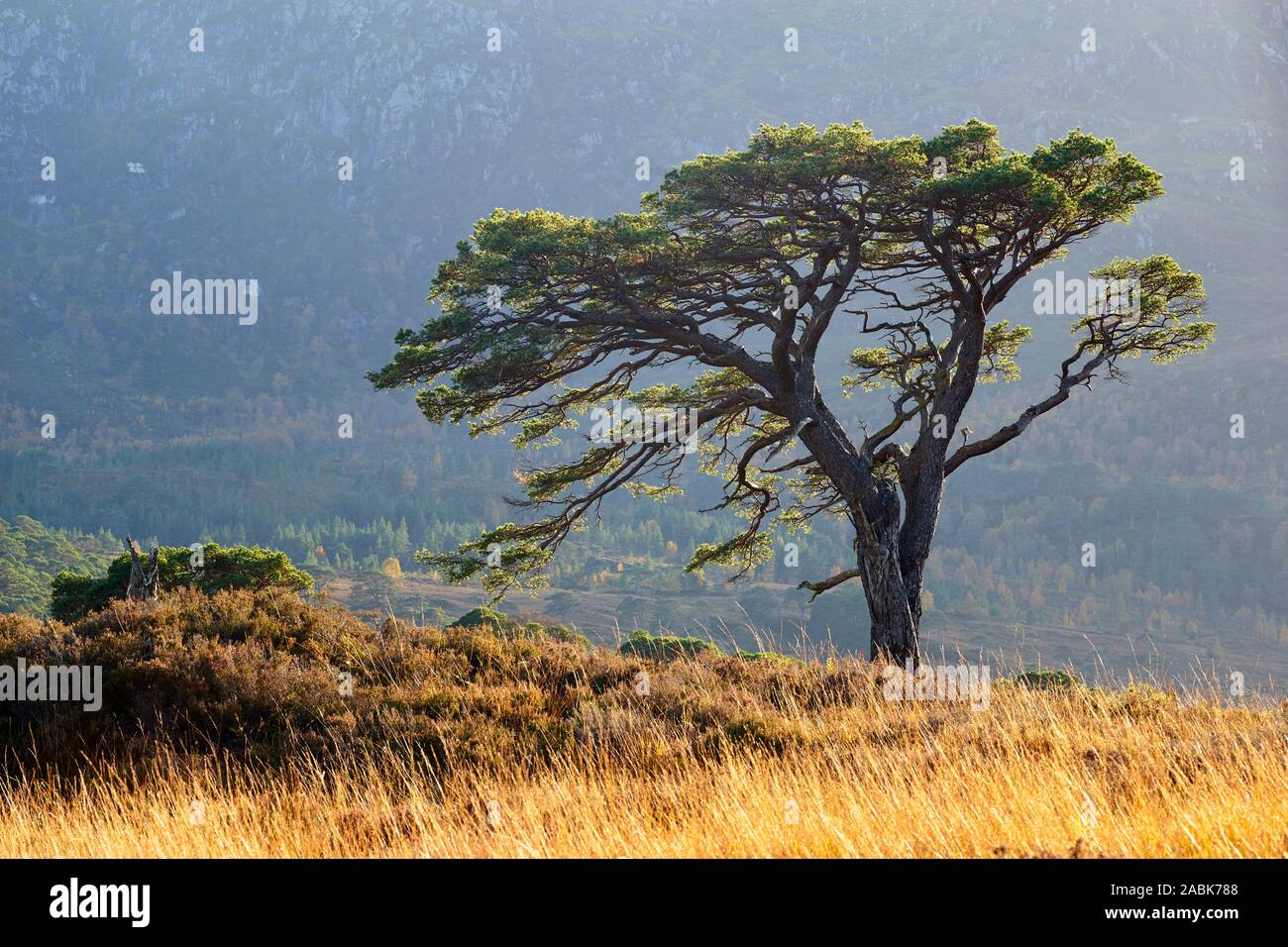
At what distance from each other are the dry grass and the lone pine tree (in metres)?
4.07

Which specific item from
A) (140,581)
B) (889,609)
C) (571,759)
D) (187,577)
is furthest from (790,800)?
(187,577)

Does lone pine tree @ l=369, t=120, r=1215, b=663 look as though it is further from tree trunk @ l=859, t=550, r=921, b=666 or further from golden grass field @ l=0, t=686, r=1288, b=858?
golden grass field @ l=0, t=686, r=1288, b=858

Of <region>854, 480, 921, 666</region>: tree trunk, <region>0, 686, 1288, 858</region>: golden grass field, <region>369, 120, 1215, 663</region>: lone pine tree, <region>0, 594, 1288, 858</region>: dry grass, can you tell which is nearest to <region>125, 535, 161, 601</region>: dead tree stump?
<region>0, 594, 1288, 858</region>: dry grass

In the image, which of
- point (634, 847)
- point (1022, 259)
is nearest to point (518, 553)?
point (1022, 259)

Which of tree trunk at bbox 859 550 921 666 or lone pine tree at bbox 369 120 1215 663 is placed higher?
lone pine tree at bbox 369 120 1215 663

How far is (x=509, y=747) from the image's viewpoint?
30.3ft

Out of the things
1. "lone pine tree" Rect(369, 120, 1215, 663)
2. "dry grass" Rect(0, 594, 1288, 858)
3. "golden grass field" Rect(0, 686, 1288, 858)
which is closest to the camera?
"golden grass field" Rect(0, 686, 1288, 858)

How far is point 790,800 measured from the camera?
19.3 ft

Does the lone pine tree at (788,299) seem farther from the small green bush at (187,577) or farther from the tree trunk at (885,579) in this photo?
the small green bush at (187,577)

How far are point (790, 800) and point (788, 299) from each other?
12.0m

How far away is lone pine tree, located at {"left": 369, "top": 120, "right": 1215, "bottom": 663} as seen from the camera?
15.8 metres

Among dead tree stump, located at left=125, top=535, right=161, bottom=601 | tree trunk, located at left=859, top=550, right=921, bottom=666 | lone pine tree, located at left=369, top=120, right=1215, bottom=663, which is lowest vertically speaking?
tree trunk, located at left=859, top=550, right=921, bottom=666

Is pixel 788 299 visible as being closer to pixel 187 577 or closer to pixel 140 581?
pixel 140 581
